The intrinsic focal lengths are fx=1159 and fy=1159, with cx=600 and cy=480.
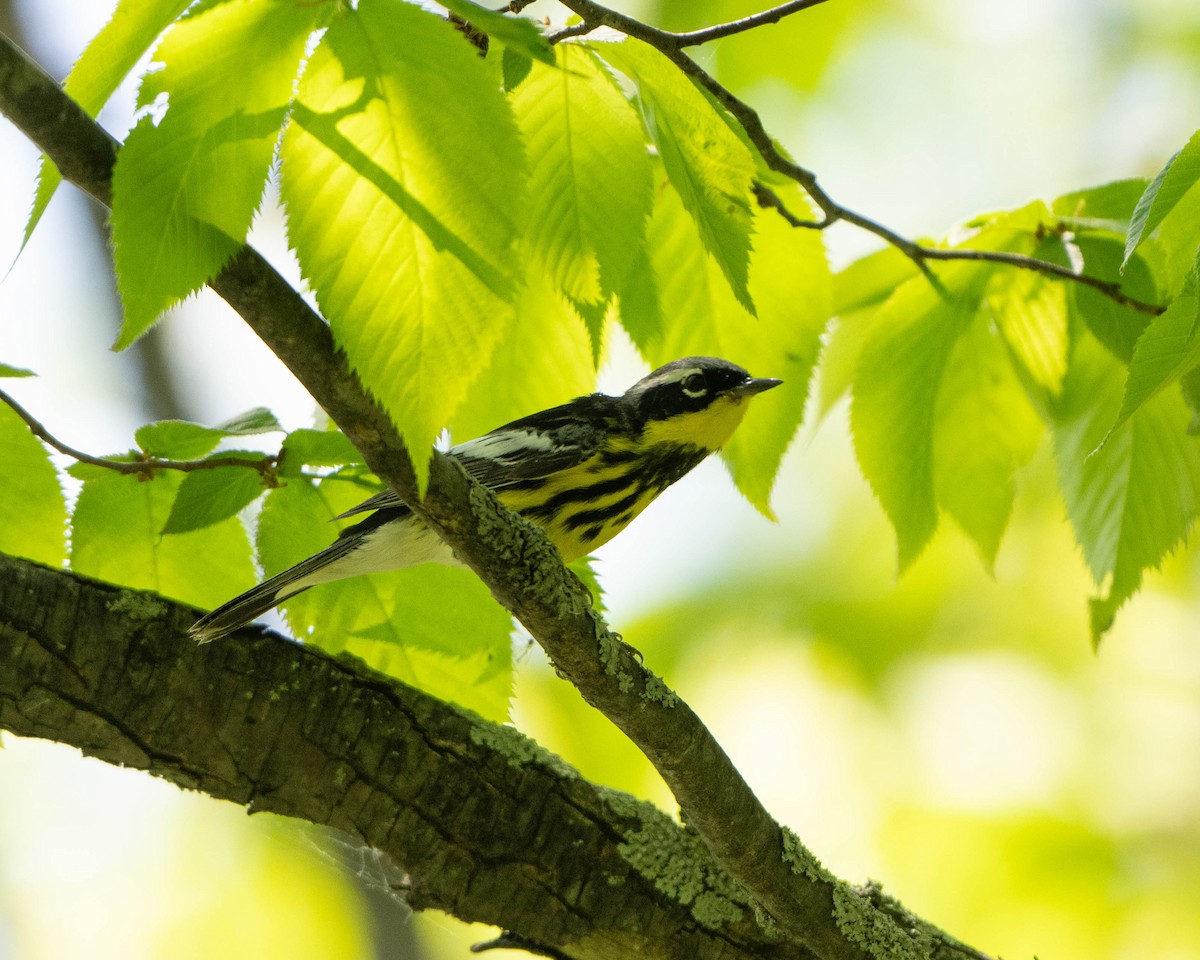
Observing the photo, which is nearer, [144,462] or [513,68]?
[513,68]

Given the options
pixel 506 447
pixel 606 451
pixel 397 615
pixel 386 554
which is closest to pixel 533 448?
pixel 506 447

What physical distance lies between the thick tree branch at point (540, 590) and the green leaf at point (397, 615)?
0.17 meters

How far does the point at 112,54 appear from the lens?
4.55 ft

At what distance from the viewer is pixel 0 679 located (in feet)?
6.98

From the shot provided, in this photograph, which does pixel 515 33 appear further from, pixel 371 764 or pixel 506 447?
pixel 506 447

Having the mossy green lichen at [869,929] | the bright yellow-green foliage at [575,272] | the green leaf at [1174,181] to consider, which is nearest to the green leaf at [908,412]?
the bright yellow-green foliage at [575,272]

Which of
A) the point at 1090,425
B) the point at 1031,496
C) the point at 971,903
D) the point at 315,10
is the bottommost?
the point at 315,10

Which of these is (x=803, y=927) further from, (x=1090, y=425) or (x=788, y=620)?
(x=788, y=620)

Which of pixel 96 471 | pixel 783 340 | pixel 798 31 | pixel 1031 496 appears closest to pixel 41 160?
pixel 96 471

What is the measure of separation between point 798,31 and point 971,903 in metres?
4.83

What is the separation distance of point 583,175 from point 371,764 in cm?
129

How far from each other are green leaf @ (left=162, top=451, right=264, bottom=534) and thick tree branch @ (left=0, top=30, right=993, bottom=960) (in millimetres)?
431

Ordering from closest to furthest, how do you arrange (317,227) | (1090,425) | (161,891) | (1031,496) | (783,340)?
(317,227)
(783,340)
(1090,425)
(1031,496)
(161,891)

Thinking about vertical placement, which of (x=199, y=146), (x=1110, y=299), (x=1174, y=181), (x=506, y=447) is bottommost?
(x=199, y=146)
